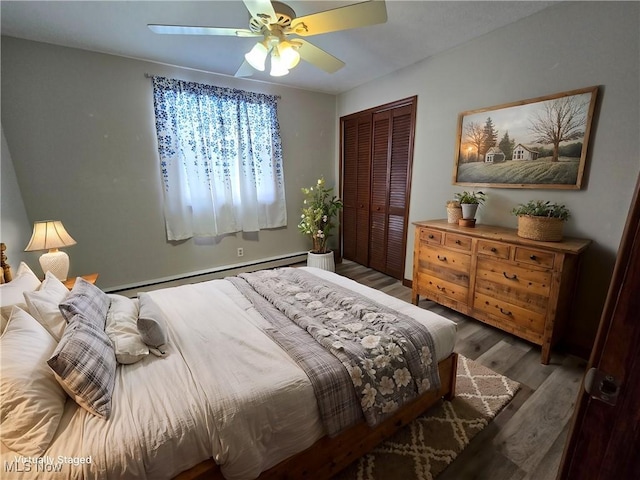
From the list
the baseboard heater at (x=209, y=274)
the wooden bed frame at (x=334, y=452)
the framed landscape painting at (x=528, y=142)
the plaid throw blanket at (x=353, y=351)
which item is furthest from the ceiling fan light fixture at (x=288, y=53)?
the baseboard heater at (x=209, y=274)

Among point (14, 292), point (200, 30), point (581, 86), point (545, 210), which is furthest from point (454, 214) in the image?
point (14, 292)

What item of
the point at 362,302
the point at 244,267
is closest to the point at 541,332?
the point at 362,302

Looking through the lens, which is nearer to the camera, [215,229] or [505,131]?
[505,131]

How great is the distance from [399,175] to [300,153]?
1505 mm

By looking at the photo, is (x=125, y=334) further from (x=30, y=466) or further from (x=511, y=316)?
(x=511, y=316)

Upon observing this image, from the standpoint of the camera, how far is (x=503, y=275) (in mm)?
2248

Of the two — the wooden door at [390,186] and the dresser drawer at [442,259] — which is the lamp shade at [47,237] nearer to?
the dresser drawer at [442,259]

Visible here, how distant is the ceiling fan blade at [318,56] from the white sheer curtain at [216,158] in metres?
1.74

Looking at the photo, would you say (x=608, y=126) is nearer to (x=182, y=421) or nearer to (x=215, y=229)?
(x=182, y=421)

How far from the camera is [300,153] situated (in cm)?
414

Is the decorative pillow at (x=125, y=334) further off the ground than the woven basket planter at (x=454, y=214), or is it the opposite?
the woven basket planter at (x=454, y=214)

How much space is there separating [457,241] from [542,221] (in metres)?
0.64

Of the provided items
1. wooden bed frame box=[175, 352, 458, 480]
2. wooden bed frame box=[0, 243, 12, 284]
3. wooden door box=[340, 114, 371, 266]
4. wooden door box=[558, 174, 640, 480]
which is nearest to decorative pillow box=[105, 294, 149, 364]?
wooden bed frame box=[175, 352, 458, 480]

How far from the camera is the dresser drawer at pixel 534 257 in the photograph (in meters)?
1.98
